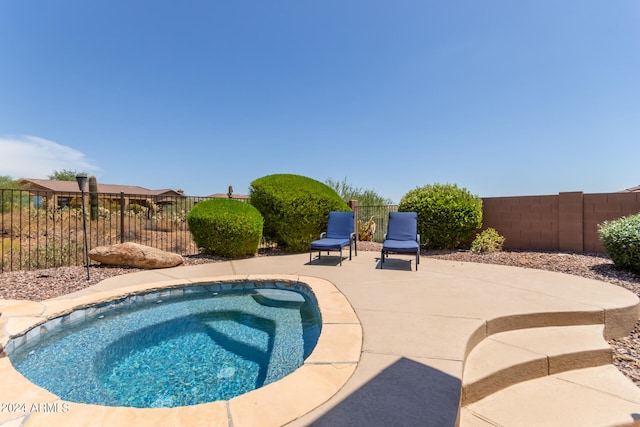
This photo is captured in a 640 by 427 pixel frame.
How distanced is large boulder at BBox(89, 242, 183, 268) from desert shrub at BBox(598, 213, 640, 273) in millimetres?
8985

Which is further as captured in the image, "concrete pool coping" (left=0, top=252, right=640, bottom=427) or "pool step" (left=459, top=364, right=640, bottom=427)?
"pool step" (left=459, top=364, right=640, bottom=427)

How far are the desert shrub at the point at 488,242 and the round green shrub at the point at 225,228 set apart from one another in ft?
19.6

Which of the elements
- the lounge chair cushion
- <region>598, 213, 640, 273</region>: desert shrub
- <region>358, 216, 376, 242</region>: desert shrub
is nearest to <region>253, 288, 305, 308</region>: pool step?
the lounge chair cushion

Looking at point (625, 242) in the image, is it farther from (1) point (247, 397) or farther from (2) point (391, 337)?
(1) point (247, 397)

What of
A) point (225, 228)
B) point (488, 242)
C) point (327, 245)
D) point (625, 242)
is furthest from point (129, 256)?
point (625, 242)

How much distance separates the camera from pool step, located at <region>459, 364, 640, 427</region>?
183 centimetres

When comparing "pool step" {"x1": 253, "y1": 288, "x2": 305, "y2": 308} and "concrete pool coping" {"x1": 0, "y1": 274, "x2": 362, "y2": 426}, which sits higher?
"concrete pool coping" {"x1": 0, "y1": 274, "x2": 362, "y2": 426}

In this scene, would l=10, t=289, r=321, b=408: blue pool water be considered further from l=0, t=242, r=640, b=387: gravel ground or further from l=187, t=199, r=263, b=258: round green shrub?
l=187, t=199, r=263, b=258: round green shrub

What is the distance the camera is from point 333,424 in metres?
1.37

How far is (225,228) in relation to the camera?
6785 millimetres

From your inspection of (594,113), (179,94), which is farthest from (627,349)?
(179,94)

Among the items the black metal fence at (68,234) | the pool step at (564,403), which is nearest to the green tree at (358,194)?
the black metal fence at (68,234)

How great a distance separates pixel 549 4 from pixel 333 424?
9.23m

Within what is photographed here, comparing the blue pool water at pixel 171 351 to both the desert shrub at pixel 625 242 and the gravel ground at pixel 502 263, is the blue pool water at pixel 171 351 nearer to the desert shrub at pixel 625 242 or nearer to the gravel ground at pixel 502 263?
the gravel ground at pixel 502 263
